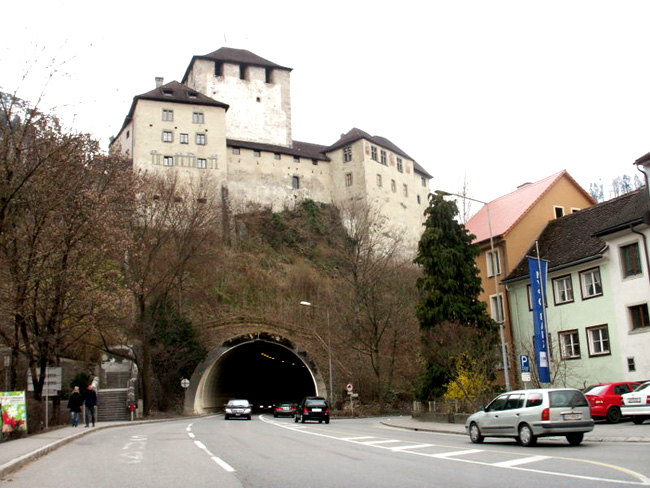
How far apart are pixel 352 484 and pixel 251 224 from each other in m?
72.0

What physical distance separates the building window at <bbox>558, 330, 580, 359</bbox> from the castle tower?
205 feet

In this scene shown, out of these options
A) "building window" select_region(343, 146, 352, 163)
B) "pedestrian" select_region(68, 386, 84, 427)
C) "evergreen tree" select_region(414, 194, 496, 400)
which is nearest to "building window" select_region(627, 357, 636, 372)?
"evergreen tree" select_region(414, 194, 496, 400)

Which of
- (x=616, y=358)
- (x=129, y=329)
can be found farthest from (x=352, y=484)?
(x=129, y=329)

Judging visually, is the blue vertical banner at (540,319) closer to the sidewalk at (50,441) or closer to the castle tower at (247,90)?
the sidewalk at (50,441)

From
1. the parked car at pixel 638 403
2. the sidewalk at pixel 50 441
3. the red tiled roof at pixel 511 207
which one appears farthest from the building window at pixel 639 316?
the red tiled roof at pixel 511 207

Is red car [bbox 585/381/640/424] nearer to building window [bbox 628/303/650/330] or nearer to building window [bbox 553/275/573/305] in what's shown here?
building window [bbox 628/303/650/330]

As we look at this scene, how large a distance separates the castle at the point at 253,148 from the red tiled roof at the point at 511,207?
1557 inches

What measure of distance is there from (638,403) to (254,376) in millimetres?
51268

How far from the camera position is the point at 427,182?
354 ft

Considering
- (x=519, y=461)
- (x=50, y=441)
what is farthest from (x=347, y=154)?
(x=519, y=461)

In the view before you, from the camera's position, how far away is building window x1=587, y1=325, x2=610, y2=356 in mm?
32406

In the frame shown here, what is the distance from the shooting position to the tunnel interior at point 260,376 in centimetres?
5822

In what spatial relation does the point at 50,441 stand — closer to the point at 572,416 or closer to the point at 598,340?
the point at 572,416

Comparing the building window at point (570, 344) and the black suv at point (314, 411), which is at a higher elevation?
the building window at point (570, 344)
